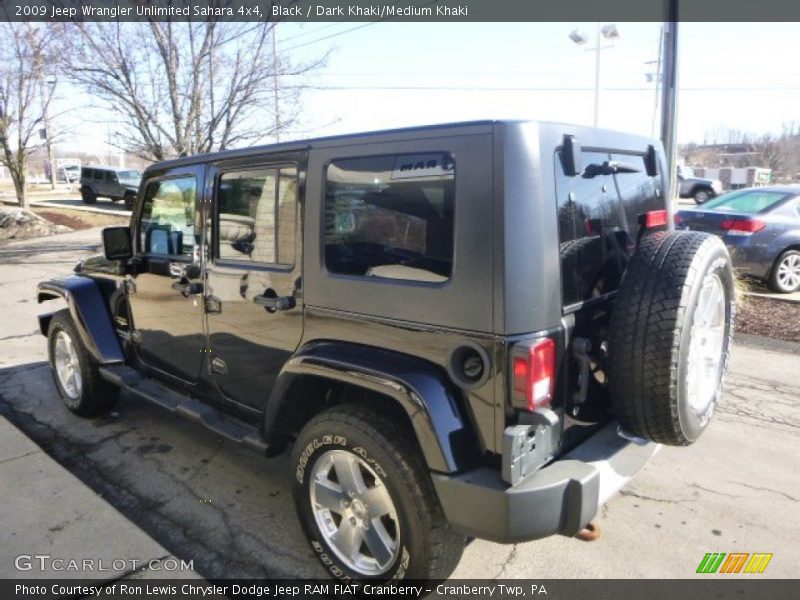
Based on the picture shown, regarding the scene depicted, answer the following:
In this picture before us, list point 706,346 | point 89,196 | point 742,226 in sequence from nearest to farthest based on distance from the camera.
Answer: point 706,346
point 742,226
point 89,196

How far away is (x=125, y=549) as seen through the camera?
273 cm

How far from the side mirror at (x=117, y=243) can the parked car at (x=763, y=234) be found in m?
7.08

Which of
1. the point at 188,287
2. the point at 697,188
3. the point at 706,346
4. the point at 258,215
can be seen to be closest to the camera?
the point at 706,346

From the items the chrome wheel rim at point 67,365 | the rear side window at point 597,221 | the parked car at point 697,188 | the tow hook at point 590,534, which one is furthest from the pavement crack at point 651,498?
the parked car at point 697,188

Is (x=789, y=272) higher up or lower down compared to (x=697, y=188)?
lower down

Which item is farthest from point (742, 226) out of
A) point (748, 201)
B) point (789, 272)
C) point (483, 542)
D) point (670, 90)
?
point (483, 542)

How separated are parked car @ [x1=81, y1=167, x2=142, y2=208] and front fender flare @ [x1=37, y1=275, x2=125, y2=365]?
81.2 feet

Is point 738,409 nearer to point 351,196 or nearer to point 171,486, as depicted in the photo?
point 351,196

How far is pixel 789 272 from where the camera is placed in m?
8.36

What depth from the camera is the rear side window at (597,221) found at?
2260 mm

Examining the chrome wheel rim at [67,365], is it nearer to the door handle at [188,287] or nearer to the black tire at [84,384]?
the black tire at [84,384]

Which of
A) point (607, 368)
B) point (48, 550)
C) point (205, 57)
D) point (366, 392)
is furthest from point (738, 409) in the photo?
point (205, 57)

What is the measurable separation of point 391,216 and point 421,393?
2.40ft

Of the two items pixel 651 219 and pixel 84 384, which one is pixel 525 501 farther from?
pixel 84 384
